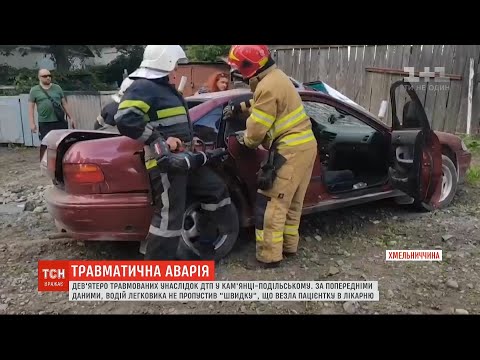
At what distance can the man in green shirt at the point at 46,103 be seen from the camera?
94.5 inches

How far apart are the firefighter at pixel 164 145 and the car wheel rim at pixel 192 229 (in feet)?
0.12

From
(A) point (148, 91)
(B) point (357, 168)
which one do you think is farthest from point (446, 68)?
(A) point (148, 91)

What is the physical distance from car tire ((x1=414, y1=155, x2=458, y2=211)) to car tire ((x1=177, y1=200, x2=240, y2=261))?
1440mm

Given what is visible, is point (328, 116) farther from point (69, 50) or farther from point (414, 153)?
point (69, 50)

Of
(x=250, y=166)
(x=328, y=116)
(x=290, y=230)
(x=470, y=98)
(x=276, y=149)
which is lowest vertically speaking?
(x=290, y=230)

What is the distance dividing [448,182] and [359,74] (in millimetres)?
962

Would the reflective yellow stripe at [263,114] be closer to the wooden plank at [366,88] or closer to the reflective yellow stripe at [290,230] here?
the reflective yellow stripe at [290,230]

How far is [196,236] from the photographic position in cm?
244

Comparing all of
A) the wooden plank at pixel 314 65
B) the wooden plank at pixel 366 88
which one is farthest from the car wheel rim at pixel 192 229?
the wooden plank at pixel 366 88

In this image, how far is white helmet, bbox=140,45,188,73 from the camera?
2.08 metres

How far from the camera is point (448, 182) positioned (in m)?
3.15

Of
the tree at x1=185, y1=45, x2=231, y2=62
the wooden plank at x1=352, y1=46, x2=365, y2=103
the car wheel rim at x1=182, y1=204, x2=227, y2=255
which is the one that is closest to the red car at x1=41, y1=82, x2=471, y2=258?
the car wheel rim at x1=182, y1=204, x2=227, y2=255

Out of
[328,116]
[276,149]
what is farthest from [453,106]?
[276,149]

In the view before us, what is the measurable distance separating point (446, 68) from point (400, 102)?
0.42m
